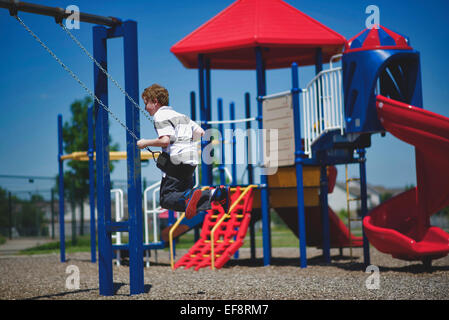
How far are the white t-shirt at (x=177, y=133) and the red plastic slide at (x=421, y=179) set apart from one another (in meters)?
4.60

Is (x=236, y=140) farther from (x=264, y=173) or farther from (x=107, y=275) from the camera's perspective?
(x=107, y=275)

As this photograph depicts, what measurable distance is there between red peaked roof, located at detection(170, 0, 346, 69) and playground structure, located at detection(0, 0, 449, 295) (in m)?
0.03

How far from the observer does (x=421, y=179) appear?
9.88 m

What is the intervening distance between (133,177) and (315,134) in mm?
5537

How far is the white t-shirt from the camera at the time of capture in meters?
5.89

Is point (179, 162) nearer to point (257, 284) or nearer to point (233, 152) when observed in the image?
point (257, 284)

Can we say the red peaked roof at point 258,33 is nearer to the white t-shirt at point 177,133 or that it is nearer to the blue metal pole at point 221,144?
the blue metal pole at point 221,144

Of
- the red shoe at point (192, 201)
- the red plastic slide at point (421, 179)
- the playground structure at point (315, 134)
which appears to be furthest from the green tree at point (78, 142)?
the red shoe at point (192, 201)

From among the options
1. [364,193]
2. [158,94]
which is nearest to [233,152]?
[364,193]

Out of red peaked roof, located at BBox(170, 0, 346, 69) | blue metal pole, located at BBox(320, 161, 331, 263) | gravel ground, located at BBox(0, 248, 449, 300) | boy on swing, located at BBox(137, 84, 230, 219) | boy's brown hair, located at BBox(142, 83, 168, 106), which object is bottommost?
gravel ground, located at BBox(0, 248, 449, 300)

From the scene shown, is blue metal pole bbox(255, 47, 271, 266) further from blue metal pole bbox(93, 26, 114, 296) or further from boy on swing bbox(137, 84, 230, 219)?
boy on swing bbox(137, 84, 230, 219)

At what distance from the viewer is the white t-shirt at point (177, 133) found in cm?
589

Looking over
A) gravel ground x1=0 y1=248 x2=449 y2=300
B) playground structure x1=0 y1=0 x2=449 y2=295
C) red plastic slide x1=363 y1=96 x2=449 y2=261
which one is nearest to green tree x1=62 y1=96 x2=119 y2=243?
playground structure x1=0 y1=0 x2=449 y2=295
